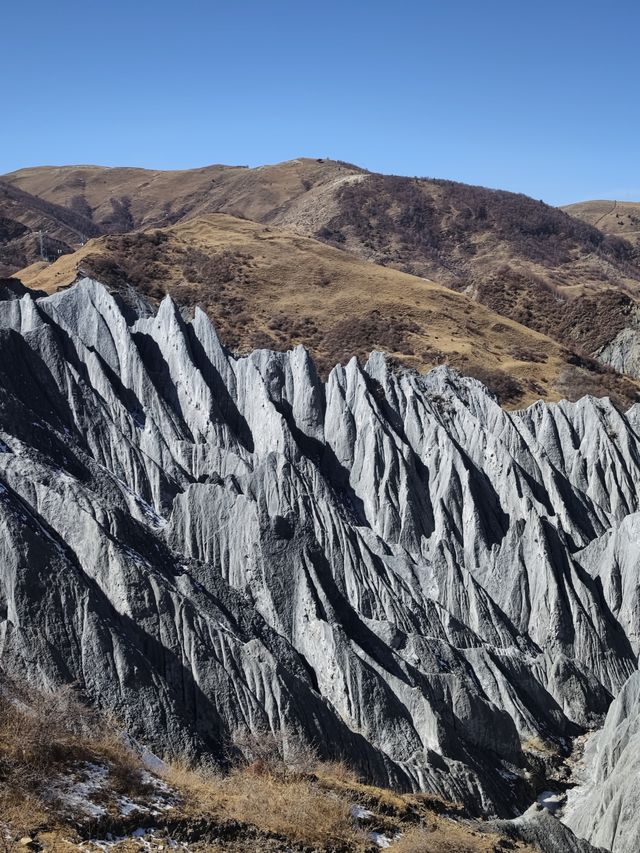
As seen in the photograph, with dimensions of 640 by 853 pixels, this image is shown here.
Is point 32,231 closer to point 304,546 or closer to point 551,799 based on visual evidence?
point 304,546

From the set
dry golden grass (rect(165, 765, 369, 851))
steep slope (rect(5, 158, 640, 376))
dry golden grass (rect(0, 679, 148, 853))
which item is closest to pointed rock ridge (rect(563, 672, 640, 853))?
dry golden grass (rect(165, 765, 369, 851))

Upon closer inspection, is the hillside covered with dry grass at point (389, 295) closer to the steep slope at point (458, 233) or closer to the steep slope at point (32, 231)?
the steep slope at point (458, 233)

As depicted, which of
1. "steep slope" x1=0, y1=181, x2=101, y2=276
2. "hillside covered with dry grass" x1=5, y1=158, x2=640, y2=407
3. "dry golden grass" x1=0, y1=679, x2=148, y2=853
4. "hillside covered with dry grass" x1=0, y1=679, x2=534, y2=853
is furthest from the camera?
"steep slope" x1=0, y1=181, x2=101, y2=276

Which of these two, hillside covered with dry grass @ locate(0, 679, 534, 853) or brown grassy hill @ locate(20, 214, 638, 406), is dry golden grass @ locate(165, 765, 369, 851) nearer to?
hillside covered with dry grass @ locate(0, 679, 534, 853)

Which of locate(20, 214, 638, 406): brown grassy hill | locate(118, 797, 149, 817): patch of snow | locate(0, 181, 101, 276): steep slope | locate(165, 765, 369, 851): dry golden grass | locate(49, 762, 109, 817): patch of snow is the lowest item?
locate(165, 765, 369, 851): dry golden grass

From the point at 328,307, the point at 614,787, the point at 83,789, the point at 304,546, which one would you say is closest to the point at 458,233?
the point at 328,307

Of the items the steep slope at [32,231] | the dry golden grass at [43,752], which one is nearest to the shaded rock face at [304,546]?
the dry golden grass at [43,752]
